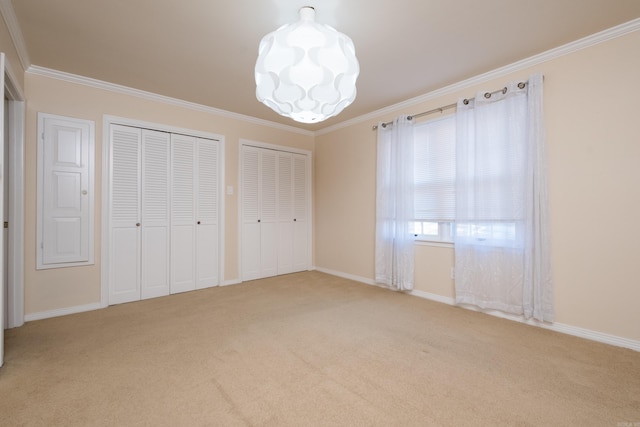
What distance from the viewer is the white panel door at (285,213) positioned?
4.96m

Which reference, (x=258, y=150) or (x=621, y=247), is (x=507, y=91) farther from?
(x=258, y=150)

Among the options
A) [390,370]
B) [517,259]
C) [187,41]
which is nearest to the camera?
[390,370]

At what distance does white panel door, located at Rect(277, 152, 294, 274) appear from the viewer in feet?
16.3

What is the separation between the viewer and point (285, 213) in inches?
198

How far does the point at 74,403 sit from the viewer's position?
65.0 inches

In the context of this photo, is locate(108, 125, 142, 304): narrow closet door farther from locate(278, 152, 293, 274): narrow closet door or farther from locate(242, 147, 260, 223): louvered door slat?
locate(278, 152, 293, 274): narrow closet door

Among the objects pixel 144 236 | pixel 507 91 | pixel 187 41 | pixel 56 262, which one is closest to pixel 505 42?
pixel 507 91

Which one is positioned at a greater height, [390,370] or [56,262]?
[56,262]

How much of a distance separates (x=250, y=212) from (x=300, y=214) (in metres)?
0.98

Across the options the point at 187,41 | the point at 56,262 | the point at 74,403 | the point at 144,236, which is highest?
the point at 187,41

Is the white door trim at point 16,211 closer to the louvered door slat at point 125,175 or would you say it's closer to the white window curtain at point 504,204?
the louvered door slat at point 125,175

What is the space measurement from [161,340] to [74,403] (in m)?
0.81

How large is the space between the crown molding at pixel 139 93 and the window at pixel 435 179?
2.37 m

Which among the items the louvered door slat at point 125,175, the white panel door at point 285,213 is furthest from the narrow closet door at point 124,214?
the white panel door at point 285,213
